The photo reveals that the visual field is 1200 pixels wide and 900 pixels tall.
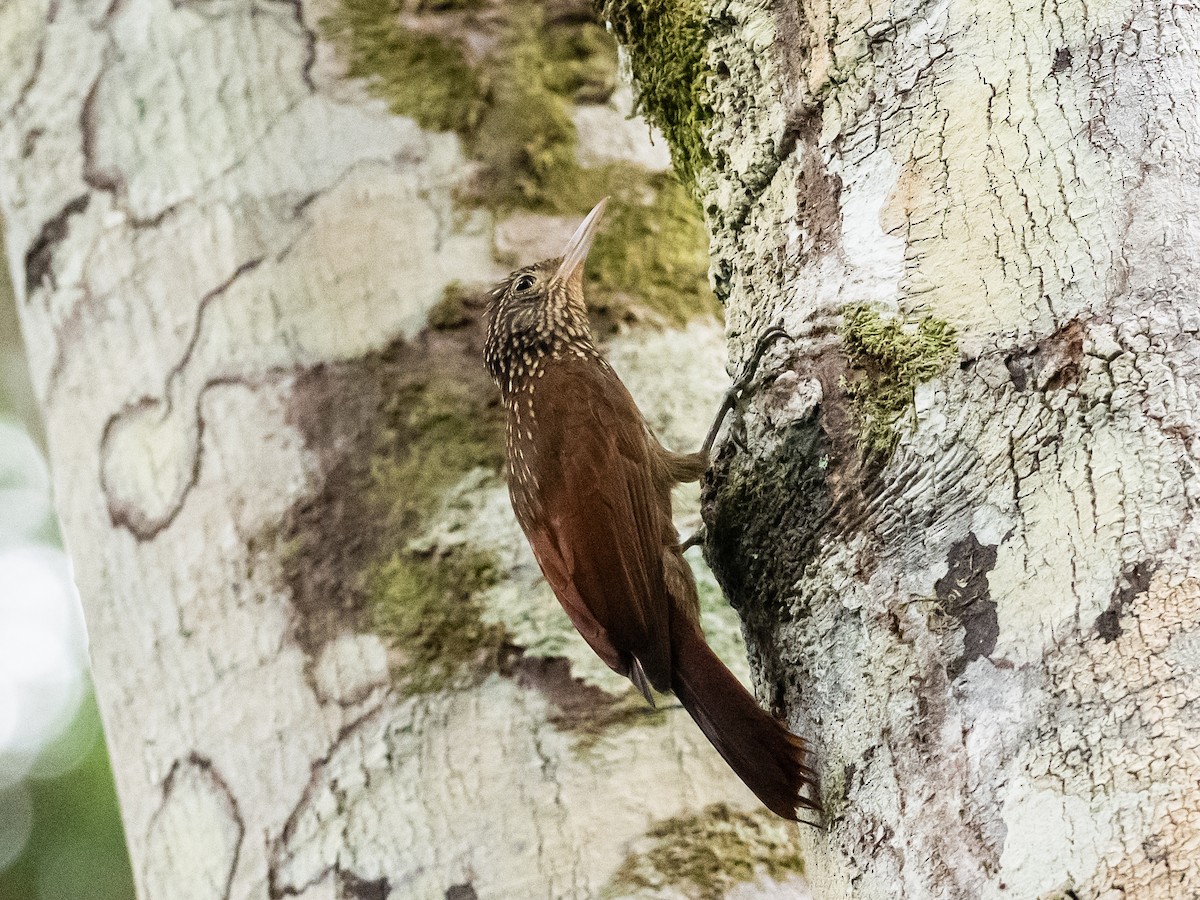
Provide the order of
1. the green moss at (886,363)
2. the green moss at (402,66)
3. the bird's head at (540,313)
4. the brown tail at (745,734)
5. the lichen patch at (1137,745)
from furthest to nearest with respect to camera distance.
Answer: the bird's head at (540,313) → the green moss at (402,66) → the brown tail at (745,734) → the green moss at (886,363) → the lichen patch at (1137,745)

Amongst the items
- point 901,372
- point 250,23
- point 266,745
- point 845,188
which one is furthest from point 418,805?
point 250,23

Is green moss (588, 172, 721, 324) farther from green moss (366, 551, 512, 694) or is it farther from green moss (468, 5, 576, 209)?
green moss (366, 551, 512, 694)

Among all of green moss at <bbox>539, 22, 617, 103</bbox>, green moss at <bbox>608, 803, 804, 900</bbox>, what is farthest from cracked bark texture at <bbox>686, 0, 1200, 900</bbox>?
green moss at <bbox>539, 22, 617, 103</bbox>

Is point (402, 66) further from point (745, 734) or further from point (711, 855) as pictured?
point (711, 855)

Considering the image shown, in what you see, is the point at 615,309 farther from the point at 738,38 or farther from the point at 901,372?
the point at 901,372

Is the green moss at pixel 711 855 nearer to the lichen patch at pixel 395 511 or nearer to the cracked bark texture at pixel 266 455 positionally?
the cracked bark texture at pixel 266 455

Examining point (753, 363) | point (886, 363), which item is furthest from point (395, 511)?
point (886, 363)

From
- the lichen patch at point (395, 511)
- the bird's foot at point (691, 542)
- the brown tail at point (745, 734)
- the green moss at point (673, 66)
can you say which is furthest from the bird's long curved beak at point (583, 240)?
the brown tail at point (745, 734)
